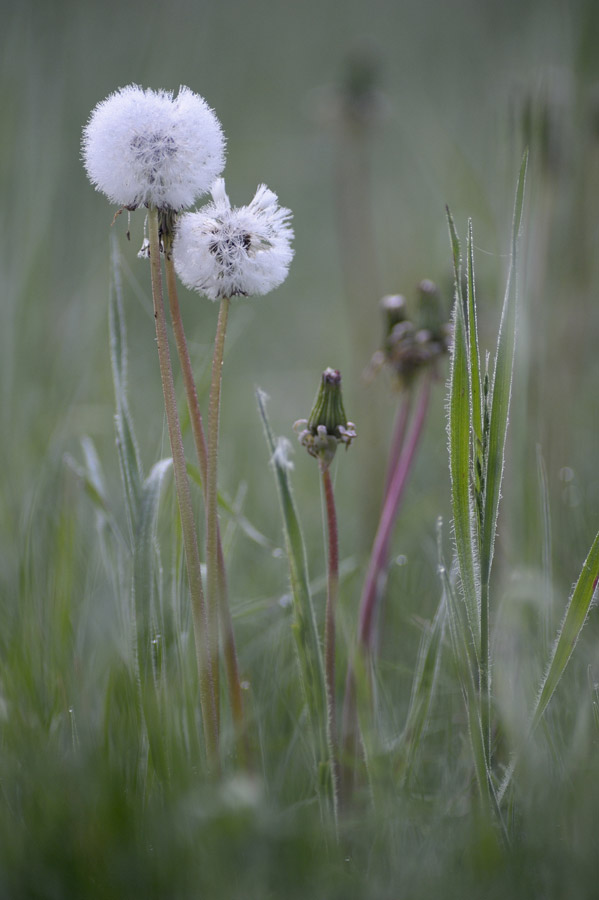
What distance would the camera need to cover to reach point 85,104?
6.29 ft

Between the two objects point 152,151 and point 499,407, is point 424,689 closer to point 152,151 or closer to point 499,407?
point 499,407

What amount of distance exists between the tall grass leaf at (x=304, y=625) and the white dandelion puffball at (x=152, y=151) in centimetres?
26

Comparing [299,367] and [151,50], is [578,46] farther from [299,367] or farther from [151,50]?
[299,367]

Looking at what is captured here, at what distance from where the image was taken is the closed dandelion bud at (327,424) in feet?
2.81

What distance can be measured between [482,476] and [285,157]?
366cm

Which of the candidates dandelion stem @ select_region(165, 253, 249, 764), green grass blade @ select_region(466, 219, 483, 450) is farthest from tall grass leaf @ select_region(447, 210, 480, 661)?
dandelion stem @ select_region(165, 253, 249, 764)

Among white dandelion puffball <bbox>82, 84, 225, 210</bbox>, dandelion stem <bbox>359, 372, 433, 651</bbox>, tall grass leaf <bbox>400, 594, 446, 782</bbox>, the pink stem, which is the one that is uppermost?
white dandelion puffball <bbox>82, 84, 225, 210</bbox>

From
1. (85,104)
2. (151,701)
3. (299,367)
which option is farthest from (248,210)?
(299,367)


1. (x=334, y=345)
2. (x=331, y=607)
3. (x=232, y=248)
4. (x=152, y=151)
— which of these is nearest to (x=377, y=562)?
(x=331, y=607)

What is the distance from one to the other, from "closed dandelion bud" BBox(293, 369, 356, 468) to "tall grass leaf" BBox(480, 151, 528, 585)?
173 mm

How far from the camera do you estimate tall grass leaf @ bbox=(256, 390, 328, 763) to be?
776 millimetres

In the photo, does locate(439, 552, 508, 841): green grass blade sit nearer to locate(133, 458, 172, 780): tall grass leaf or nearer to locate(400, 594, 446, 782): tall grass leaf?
locate(400, 594, 446, 782): tall grass leaf

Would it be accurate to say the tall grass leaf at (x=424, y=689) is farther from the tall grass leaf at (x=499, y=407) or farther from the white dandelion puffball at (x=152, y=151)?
the white dandelion puffball at (x=152, y=151)

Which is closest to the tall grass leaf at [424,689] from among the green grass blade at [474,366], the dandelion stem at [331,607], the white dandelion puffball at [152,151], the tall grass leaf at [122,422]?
the dandelion stem at [331,607]
